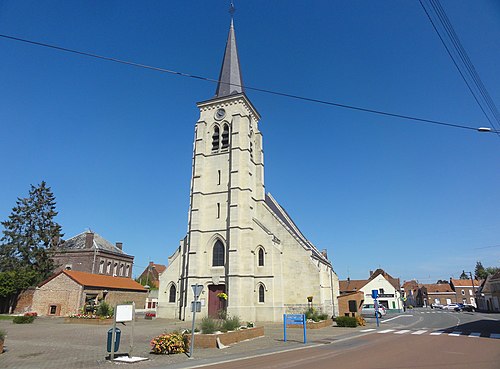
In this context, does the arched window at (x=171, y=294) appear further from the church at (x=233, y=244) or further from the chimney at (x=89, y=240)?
the chimney at (x=89, y=240)

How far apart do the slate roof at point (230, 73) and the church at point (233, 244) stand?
236 millimetres

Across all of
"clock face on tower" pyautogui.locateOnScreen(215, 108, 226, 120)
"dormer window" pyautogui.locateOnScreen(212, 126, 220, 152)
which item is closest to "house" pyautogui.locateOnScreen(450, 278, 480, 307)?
"dormer window" pyautogui.locateOnScreen(212, 126, 220, 152)

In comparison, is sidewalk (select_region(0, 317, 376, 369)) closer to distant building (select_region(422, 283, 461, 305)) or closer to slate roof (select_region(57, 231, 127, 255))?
slate roof (select_region(57, 231, 127, 255))

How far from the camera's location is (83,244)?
46.1 meters

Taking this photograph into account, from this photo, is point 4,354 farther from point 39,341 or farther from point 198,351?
point 198,351

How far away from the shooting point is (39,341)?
14602 millimetres

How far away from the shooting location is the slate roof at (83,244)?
150 ft

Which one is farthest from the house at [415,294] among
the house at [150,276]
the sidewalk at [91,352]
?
the sidewalk at [91,352]

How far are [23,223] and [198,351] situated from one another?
38506 mm

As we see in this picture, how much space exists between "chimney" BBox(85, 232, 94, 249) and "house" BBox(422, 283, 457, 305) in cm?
9135

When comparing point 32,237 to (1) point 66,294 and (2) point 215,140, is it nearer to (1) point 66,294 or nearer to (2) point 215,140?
(1) point 66,294

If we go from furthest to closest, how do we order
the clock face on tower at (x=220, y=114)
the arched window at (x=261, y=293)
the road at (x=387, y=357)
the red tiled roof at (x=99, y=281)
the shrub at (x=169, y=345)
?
1. the clock face on tower at (x=220, y=114)
2. the red tiled roof at (x=99, y=281)
3. the arched window at (x=261, y=293)
4. the shrub at (x=169, y=345)
5. the road at (x=387, y=357)

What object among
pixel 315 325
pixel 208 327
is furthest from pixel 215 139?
pixel 208 327

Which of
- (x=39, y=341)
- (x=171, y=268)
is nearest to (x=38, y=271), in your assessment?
(x=171, y=268)
